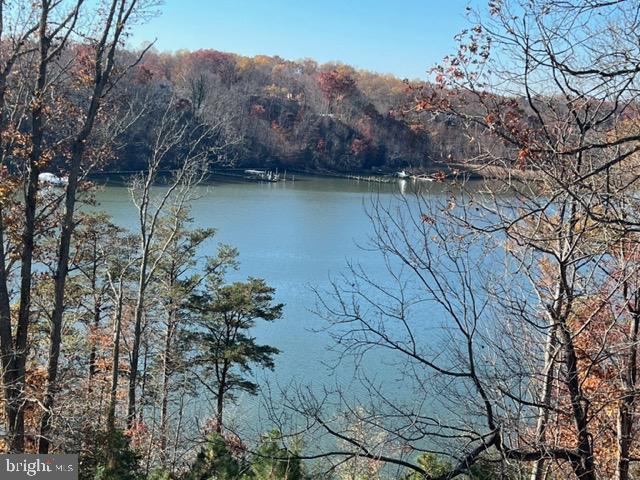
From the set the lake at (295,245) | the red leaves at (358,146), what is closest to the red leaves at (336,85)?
the red leaves at (358,146)

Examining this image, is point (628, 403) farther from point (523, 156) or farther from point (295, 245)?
point (295, 245)

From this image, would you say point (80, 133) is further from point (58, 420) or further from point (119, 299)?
point (119, 299)

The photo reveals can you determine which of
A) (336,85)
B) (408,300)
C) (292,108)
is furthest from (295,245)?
(292,108)

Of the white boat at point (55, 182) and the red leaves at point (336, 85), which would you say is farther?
the red leaves at point (336, 85)

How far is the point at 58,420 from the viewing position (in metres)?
4.97

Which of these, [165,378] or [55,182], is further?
[165,378]

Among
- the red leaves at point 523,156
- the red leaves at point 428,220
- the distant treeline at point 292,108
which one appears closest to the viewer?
the red leaves at point 523,156

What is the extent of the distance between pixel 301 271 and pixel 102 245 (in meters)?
7.92

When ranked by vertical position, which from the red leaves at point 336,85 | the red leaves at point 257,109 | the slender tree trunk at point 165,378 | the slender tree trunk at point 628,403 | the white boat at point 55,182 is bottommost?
the slender tree trunk at point 165,378

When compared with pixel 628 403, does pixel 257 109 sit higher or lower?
higher

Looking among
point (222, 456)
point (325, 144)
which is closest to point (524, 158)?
point (222, 456)

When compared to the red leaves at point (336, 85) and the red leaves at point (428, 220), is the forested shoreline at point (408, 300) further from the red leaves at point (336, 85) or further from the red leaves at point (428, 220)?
the red leaves at point (336, 85)

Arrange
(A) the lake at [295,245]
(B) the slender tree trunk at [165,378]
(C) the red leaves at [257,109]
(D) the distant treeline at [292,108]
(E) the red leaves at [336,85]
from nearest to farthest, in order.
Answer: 1. (B) the slender tree trunk at [165,378]
2. (A) the lake at [295,245]
3. (D) the distant treeline at [292,108]
4. (C) the red leaves at [257,109]
5. (E) the red leaves at [336,85]

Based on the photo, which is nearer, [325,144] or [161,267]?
[161,267]
